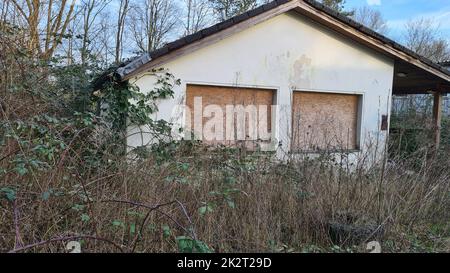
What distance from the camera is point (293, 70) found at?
7668mm

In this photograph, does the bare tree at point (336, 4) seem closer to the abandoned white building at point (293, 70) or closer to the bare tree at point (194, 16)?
the bare tree at point (194, 16)

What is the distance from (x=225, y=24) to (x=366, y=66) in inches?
154

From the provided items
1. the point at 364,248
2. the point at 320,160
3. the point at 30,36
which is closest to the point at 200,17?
the point at 30,36

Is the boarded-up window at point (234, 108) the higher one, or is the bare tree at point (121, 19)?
the bare tree at point (121, 19)

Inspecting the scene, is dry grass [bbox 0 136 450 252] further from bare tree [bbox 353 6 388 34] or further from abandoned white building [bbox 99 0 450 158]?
bare tree [bbox 353 6 388 34]

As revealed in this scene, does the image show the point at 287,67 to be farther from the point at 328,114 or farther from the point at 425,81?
the point at 425,81

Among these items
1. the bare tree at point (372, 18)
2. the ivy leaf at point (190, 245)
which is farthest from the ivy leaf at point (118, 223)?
the bare tree at point (372, 18)

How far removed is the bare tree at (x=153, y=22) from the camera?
20.7m

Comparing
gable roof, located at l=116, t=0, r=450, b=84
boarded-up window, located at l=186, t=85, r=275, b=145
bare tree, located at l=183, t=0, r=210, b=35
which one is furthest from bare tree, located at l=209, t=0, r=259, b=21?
boarded-up window, located at l=186, t=85, r=275, b=145

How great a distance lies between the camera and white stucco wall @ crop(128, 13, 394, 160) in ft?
22.5

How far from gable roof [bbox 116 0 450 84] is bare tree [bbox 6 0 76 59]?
1.75m

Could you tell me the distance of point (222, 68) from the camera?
705cm

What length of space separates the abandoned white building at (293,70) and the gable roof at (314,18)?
2 cm

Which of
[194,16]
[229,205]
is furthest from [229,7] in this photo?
[229,205]
